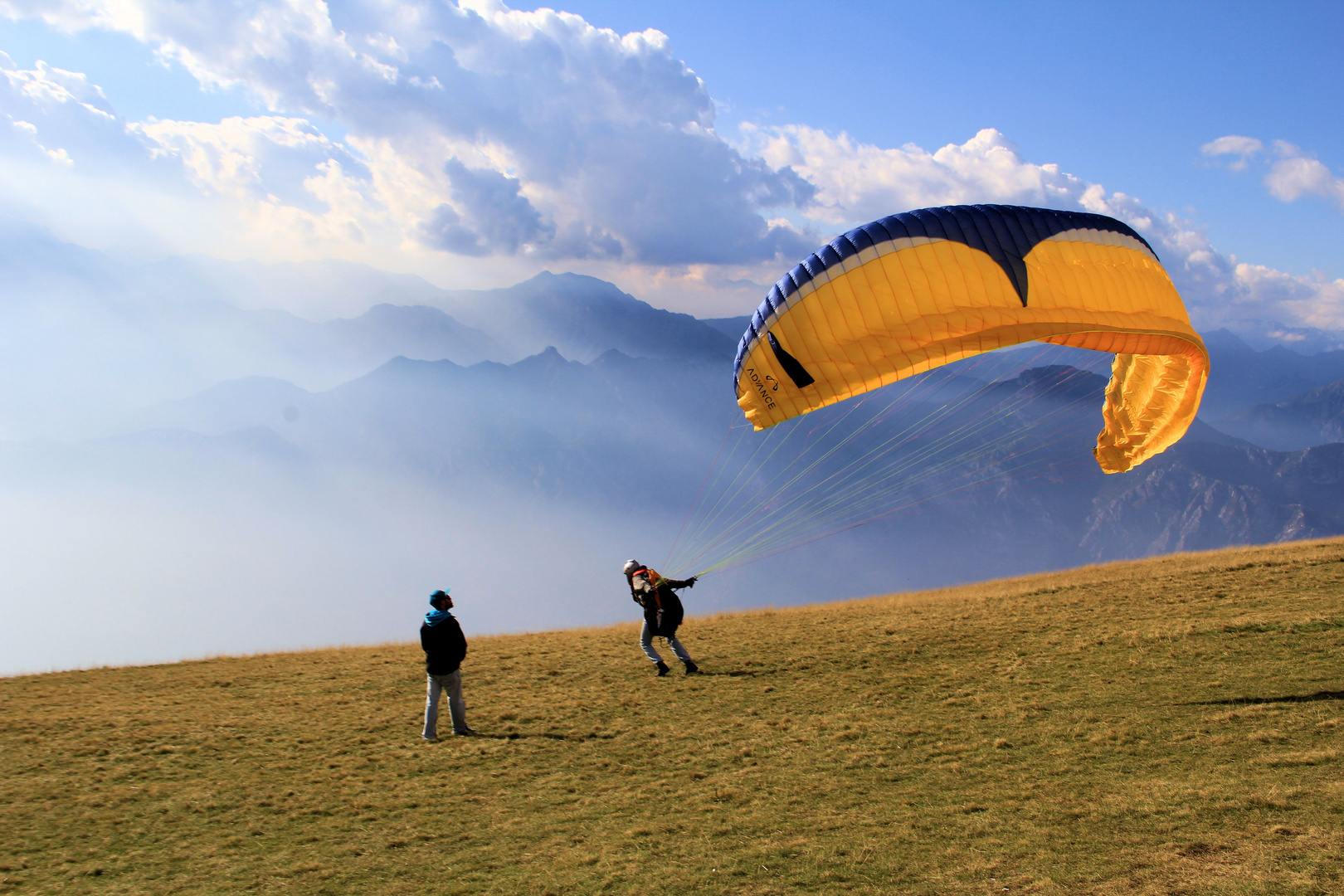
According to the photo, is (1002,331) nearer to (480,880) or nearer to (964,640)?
(964,640)

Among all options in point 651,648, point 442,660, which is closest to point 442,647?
point 442,660

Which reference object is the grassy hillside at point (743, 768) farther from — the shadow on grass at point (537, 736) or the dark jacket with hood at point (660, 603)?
the dark jacket with hood at point (660, 603)

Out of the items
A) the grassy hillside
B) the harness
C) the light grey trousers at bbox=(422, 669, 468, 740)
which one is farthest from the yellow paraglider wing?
the light grey trousers at bbox=(422, 669, 468, 740)

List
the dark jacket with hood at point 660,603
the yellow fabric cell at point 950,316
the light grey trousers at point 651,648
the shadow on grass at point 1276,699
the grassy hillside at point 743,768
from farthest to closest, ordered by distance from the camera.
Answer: the light grey trousers at point 651,648 → the dark jacket with hood at point 660,603 → the yellow fabric cell at point 950,316 → the shadow on grass at point 1276,699 → the grassy hillside at point 743,768

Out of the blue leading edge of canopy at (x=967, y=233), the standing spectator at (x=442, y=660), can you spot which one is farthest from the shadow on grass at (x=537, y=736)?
the blue leading edge of canopy at (x=967, y=233)

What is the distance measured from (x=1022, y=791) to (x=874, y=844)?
1.97 m

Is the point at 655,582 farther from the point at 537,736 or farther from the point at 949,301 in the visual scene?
the point at 949,301

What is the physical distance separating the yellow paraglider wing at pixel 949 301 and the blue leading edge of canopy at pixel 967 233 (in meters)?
0.02

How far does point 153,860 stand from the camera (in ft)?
22.1

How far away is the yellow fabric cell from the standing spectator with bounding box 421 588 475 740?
17.6ft

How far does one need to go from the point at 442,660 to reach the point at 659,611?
386 centimetres

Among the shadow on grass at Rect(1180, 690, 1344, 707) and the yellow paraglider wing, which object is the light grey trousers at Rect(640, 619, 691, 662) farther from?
the shadow on grass at Rect(1180, 690, 1344, 707)

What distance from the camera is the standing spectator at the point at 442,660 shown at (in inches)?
385

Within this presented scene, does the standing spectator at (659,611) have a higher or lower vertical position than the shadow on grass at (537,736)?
higher
